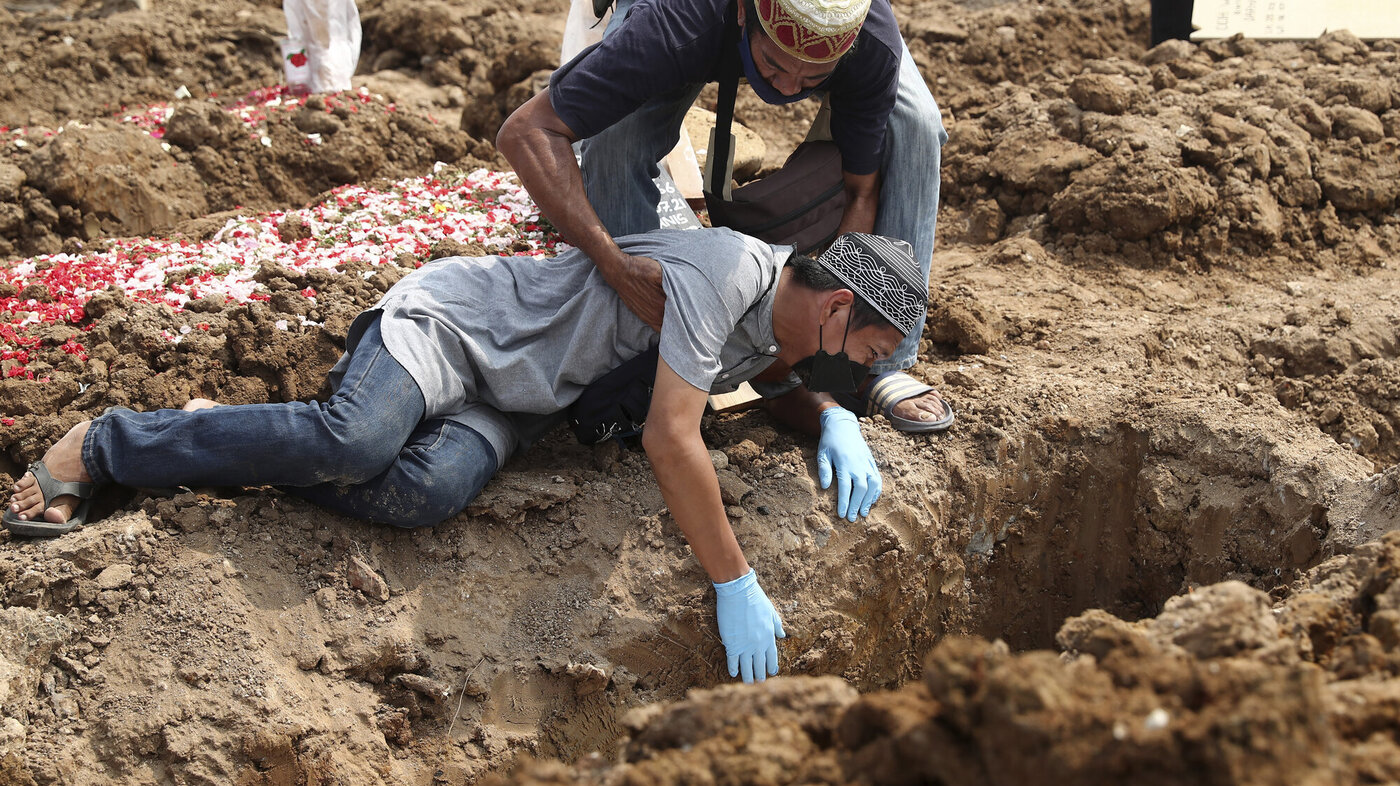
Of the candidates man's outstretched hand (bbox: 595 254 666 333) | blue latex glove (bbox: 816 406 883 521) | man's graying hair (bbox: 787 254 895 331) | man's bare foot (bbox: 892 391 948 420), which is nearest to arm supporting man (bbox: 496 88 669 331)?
man's outstretched hand (bbox: 595 254 666 333)

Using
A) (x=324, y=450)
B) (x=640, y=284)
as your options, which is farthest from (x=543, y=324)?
(x=324, y=450)

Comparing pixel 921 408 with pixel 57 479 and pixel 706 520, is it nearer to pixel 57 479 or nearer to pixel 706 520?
pixel 706 520

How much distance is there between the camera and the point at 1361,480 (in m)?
2.67

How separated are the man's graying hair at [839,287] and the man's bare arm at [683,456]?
426 millimetres

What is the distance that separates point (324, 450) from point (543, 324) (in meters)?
0.64

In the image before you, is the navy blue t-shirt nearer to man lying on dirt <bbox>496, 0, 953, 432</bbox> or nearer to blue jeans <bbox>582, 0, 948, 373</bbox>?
man lying on dirt <bbox>496, 0, 953, 432</bbox>

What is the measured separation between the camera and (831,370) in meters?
2.62

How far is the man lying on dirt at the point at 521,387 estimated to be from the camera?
7.82ft

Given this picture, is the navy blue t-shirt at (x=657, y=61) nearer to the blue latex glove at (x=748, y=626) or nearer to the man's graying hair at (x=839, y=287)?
the man's graying hair at (x=839, y=287)

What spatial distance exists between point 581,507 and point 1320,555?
1.94 metres

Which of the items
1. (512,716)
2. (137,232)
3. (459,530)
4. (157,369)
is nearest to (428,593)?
(459,530)

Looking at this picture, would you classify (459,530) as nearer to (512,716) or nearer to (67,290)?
(512,716)

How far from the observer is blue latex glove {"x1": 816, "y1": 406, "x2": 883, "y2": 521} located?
2.81 metres

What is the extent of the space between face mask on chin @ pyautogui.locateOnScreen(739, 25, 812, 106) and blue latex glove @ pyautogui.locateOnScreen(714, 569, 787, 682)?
1249 millimetres
